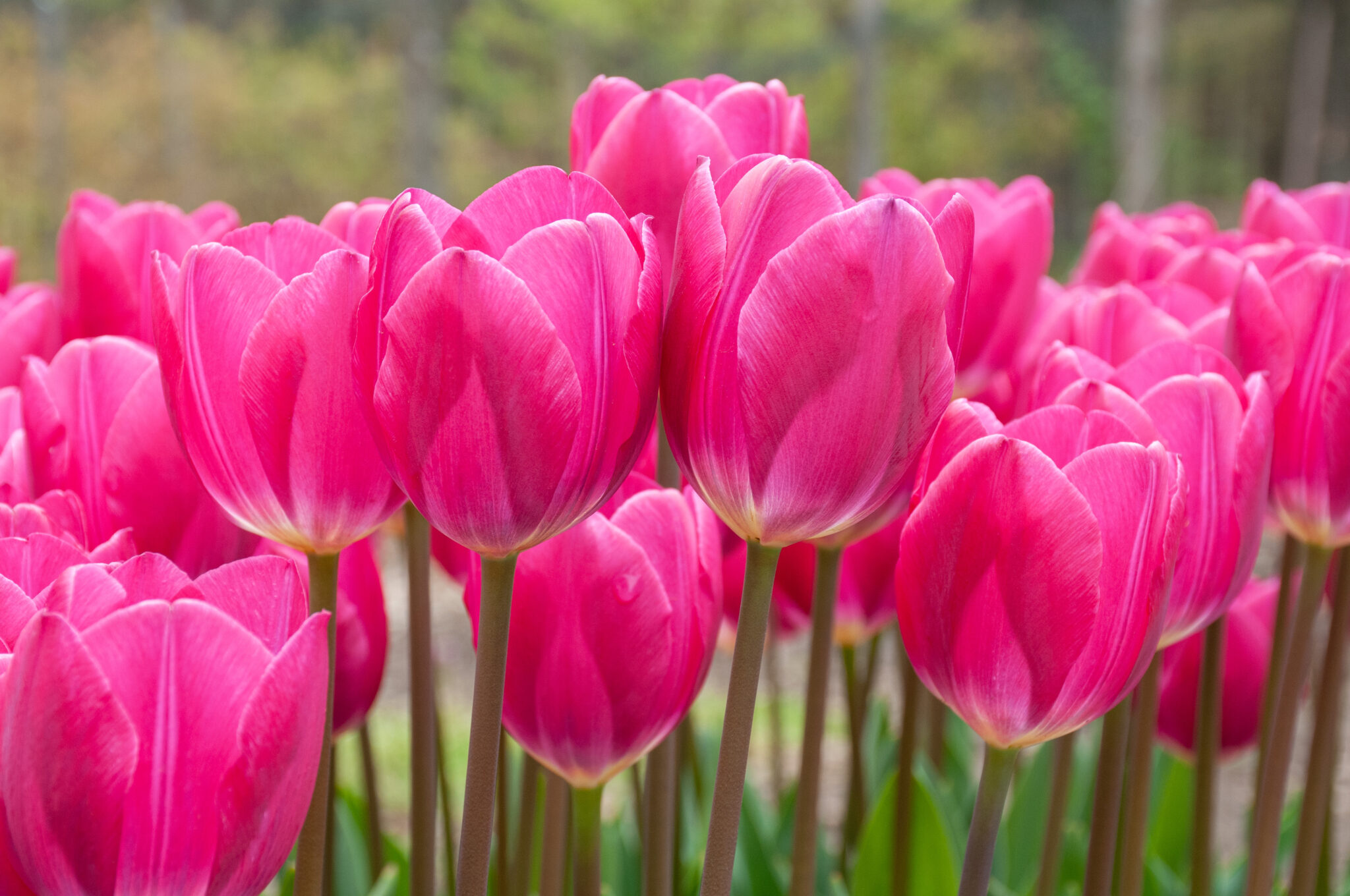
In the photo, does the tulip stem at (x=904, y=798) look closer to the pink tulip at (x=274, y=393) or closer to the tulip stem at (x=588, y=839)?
the tulip stem at (x=588, y=839)

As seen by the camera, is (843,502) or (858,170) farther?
(858,170)

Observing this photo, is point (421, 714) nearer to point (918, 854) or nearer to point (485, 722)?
point (485, 722)

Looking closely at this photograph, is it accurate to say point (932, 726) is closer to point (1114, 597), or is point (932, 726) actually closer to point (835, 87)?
point (1114, 597)

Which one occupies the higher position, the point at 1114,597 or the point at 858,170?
the point at 1114,597

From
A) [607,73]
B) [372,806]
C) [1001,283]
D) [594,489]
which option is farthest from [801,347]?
[607,73]

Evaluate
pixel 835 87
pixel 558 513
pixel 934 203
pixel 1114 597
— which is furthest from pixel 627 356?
pixel 835 87

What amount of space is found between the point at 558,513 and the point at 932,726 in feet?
2.61

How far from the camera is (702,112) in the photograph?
0.60 m

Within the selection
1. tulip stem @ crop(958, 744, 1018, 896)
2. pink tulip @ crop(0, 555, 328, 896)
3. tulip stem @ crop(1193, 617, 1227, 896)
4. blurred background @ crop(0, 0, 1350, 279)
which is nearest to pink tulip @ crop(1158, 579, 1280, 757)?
tulip stem @ crop(1193, 617, 1227, 896)

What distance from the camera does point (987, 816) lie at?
472 millimetres

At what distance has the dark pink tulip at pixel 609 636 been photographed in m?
0.52

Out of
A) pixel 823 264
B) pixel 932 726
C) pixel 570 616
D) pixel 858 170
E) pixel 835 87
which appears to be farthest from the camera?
pixel 835 87

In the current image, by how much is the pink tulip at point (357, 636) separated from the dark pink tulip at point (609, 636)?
14 cm

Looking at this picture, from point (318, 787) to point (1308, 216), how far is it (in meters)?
0.81
